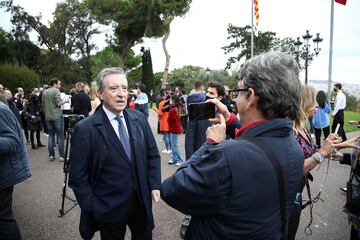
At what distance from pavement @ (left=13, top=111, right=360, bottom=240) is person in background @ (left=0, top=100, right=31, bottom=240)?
111cm

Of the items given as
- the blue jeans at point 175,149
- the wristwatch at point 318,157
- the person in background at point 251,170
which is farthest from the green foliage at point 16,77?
the person in background at point 251,170

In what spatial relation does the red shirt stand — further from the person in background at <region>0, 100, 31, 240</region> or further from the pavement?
the person in background at <region>0, 100, 31, 240</region>

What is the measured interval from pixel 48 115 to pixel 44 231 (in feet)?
14.8

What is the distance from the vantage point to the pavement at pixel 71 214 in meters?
3.81

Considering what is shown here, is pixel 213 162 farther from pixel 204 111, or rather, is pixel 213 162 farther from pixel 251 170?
Answer: pixel 204 111

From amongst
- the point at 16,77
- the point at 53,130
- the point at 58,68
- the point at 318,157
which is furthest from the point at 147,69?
the point at 318,157

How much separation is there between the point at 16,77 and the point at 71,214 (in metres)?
29.7

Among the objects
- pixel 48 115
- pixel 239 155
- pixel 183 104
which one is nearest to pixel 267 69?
pixel 239 155

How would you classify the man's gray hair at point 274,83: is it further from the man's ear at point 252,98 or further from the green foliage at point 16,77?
the green foliage at point 16,77

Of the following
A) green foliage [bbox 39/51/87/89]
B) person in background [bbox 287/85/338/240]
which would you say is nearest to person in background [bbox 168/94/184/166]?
person in background [bbox 287/85/338/240]

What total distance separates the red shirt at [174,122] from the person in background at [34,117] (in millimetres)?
4699

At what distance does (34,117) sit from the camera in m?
9.41

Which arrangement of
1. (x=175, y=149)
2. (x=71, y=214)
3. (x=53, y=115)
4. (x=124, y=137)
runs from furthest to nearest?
(x=53, y=115), (x=175, y=149), (x=71, y=214), (x=124, y=137)

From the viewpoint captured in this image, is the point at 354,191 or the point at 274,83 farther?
the point at 354,191
